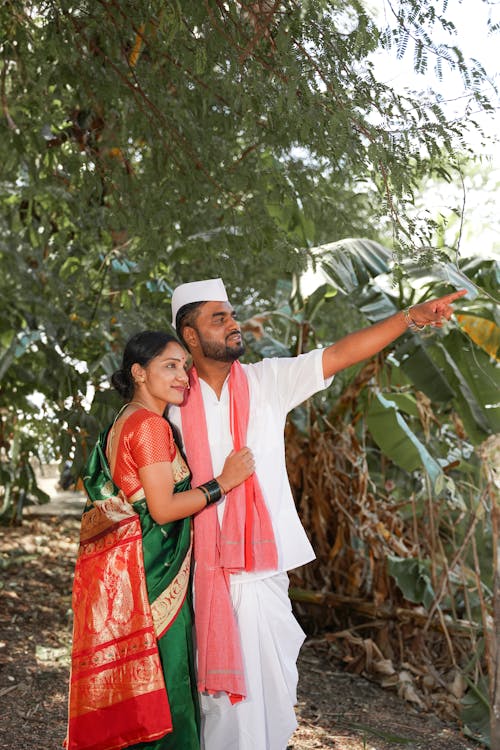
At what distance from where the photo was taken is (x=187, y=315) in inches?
119

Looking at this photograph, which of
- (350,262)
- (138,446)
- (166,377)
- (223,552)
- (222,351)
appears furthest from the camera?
(350,262)

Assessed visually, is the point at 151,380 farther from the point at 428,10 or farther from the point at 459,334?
the point at 459,334

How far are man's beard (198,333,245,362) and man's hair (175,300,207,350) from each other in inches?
3.8

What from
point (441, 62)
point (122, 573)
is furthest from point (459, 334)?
point (122, 573)

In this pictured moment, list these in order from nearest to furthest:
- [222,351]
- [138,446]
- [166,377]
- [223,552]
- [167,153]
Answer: [138,446]
[166,377]
[223,552]
[222,351]
[167,153]

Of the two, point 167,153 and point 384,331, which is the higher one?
point 167,153

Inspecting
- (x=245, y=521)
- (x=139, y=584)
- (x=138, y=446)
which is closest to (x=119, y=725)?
(x=139, y=584)

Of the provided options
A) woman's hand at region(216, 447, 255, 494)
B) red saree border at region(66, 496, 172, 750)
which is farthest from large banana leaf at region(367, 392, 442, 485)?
red saree border at region(66, 496, 172, 750)

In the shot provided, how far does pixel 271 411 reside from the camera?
3.00 meters

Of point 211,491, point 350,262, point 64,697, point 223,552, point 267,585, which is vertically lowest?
point 64,697

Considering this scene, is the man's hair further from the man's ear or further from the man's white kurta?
the man's white kurta

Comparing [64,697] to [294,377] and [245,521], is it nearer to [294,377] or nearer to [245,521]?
[245,521]

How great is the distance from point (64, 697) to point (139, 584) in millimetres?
1737

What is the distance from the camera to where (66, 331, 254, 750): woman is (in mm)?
2619
